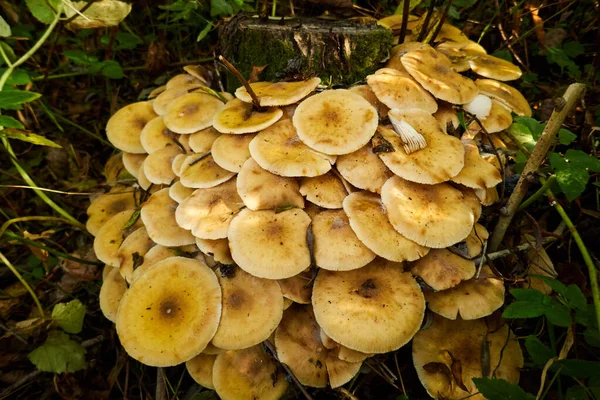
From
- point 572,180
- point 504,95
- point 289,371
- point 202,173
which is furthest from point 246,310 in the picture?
point 504,95

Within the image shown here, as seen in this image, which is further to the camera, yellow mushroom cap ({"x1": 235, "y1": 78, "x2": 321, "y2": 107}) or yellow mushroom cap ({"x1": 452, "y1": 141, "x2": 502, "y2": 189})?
yellow mushroom cap ({"x1": 235, "y1": 78, "x2": 321, "y2": 107})

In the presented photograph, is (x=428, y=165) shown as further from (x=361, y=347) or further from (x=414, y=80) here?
(x=361, y=347)

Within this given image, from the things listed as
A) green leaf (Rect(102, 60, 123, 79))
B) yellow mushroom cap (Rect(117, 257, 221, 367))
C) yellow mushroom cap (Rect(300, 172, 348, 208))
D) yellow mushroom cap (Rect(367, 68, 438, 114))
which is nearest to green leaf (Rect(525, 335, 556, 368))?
yellow mushroom cap (Rect(300, 172, 348, 208))

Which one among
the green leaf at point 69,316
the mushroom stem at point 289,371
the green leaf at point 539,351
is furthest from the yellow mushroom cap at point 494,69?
the green leaf at point 69,316

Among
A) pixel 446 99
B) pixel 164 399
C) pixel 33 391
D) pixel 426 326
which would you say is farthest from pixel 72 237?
pixel 446 99

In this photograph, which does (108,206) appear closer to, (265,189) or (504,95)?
(265,189)

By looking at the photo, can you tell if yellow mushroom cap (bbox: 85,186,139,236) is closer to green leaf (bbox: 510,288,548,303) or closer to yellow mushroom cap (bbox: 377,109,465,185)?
yellow mushroom cap (bbox: 377,109,465,185)
